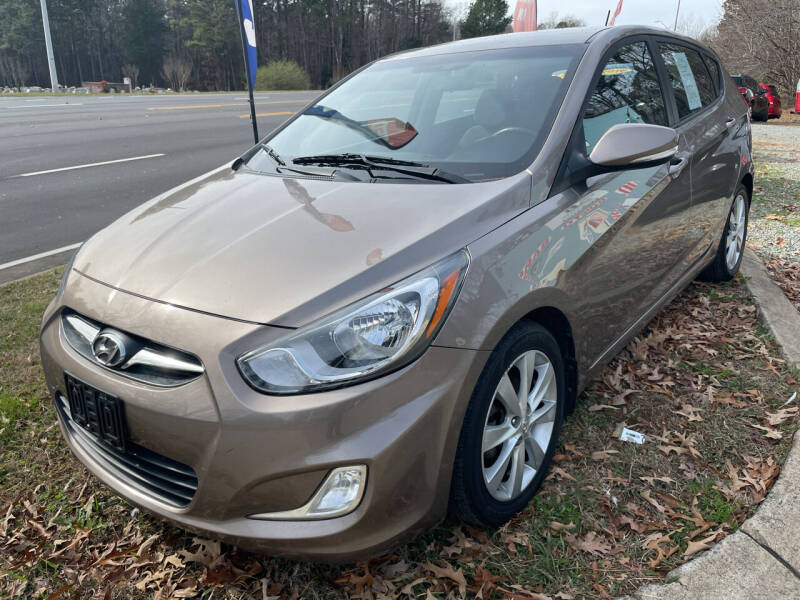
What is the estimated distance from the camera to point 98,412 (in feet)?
6.27

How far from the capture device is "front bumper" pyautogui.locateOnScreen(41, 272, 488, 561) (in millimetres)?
1645

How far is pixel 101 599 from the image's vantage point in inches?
78.5

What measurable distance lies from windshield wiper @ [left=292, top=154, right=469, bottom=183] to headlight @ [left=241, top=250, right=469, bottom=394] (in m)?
0.73

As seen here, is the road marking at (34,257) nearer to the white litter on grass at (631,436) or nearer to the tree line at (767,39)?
the white litter on grass at (631,436)

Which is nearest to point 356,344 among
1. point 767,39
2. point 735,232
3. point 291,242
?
point 291,242

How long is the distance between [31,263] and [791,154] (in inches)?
468

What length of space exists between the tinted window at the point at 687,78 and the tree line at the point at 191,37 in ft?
208

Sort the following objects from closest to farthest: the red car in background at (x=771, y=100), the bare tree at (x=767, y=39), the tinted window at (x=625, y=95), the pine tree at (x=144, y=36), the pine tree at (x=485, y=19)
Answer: the tinted window at (x=625, y=95), the red car in background at (x=771, y=100), the bare tree at (x=767, y=39), the pine tree at (x=144, y=36), the pine tree at (x=485, y=19)

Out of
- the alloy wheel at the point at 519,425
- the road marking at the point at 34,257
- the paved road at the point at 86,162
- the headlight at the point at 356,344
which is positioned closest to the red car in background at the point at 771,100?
the paved road at the point at 86,162

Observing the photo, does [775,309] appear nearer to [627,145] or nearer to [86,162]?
[627,145]

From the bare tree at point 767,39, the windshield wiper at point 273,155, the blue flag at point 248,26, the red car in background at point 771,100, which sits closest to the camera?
the windshield wiper at point 273,155

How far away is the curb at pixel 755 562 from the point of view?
195 centimetres

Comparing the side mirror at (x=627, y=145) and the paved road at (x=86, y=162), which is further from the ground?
the side mirror at (x=627, y=145)

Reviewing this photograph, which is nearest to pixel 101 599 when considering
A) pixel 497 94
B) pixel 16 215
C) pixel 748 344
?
pixel 497 94
